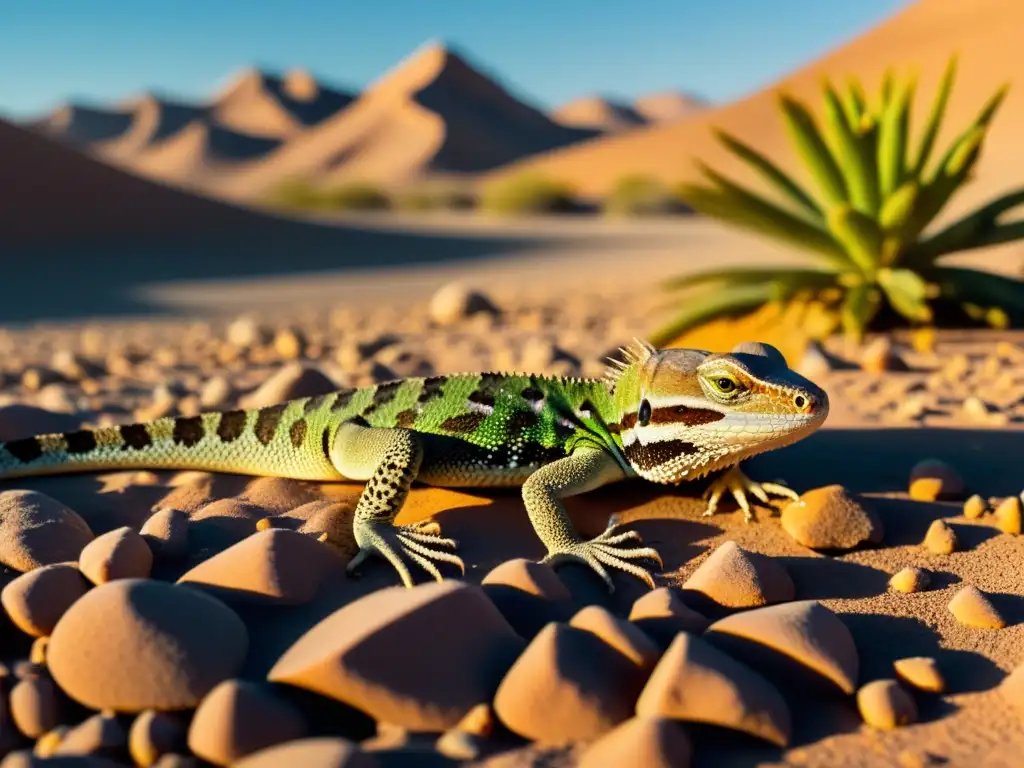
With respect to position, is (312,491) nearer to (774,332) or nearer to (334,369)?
(334,369)

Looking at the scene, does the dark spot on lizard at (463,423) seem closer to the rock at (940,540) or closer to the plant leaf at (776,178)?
the rock at (940,540)

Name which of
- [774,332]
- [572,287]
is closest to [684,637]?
[774,332]

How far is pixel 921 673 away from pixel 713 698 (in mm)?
545

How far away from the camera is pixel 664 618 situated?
221 cm

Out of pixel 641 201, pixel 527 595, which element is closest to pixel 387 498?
pixel 527 595

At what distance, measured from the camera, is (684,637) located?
1.97 meters

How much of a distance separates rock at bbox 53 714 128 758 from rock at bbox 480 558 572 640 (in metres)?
0.86

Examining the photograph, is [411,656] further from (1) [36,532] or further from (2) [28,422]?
(2) [28,422]

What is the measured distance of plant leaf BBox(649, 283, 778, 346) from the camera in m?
6.02

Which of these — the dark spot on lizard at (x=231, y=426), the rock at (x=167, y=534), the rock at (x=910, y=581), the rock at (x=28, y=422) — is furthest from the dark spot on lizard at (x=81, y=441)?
the rock at (x=910, y=581)

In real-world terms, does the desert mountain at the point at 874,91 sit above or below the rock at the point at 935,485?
above

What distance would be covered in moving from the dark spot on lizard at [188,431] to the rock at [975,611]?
2.59 metres

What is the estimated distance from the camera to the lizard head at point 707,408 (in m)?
2.62

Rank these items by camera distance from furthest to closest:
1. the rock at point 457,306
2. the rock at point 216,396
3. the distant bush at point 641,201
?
the distant bush at point 641,201 → the rock at point 457,306 → the rock at point 216,396
